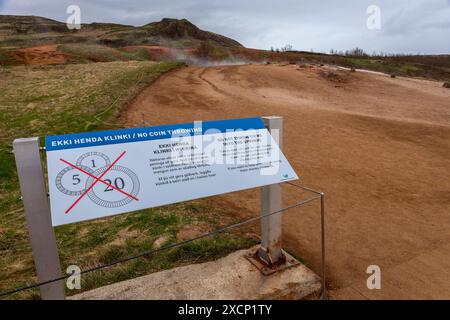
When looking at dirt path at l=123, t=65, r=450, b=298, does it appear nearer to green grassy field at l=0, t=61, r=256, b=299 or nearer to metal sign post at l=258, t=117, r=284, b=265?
metal sign post at l=258, t=117, r=284, b=265

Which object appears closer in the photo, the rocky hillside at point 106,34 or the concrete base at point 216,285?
the concrete base at point 216,285

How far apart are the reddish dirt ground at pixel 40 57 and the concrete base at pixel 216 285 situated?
2048cm

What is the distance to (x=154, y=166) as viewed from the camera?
270cm

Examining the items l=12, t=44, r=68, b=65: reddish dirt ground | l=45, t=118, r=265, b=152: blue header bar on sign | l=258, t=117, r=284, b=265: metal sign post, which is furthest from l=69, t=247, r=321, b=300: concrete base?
l=12, t=44, r=68, b=65: reddish dirt ground

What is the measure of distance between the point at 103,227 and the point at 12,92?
10.6 meters

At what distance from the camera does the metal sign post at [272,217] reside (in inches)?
130

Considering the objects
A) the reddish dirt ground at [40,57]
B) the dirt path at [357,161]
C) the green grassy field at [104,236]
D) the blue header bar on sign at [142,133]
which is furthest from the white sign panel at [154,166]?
the reddish dirt ground at [40,57]

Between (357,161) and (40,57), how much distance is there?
2116 cm

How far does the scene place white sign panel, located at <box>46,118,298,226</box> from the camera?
7.91 feet

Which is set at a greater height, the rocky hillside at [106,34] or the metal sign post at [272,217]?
the rocky hillside at [106,34]

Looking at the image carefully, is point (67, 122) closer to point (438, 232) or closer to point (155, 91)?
point (155, 91)

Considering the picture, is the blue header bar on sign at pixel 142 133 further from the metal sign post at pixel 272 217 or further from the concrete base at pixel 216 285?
the concrete base at pixel 216 285

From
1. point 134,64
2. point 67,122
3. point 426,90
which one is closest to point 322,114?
point 67,122

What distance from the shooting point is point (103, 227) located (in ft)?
15.4
